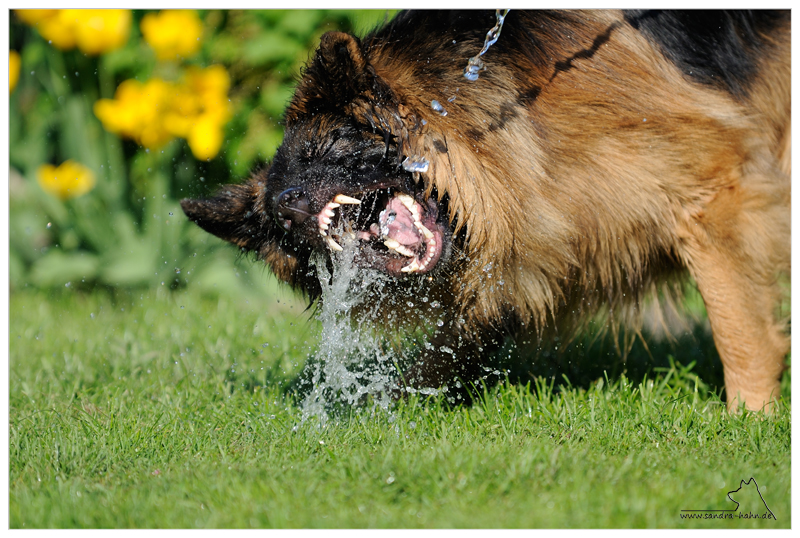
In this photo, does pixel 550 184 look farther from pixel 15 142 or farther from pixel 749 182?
pixel 15 142

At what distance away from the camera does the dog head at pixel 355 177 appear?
284cm

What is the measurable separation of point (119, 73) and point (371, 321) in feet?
13.1

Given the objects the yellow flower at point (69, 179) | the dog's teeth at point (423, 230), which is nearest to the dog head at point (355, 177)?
the dog's teeth at point (423, 230)

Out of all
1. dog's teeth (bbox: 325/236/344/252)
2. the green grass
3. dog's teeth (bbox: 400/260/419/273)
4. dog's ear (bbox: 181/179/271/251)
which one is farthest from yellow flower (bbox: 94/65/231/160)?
dog's teeth (bbox: 400/260/419/273)

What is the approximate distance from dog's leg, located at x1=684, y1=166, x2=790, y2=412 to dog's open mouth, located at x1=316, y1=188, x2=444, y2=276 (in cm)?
117

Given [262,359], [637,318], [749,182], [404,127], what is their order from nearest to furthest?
[404,127] < [749,182] < [637,318] < [262,359]

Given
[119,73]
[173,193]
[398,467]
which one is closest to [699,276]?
[398,467]

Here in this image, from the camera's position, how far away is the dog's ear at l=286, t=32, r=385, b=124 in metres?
2.73

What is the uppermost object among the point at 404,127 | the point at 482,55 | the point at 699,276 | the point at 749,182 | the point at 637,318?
the point at 482,55

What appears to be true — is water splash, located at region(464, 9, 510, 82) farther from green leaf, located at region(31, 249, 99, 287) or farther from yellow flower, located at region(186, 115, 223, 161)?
green leaf, located at region(31, 249, 99, 287)

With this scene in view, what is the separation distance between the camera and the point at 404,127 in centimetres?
286

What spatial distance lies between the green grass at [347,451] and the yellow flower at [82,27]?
2660 mm

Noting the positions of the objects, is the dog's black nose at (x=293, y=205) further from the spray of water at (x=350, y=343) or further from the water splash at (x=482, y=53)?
the water splash at (x=482, y=53)

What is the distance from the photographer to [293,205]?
2.89m
